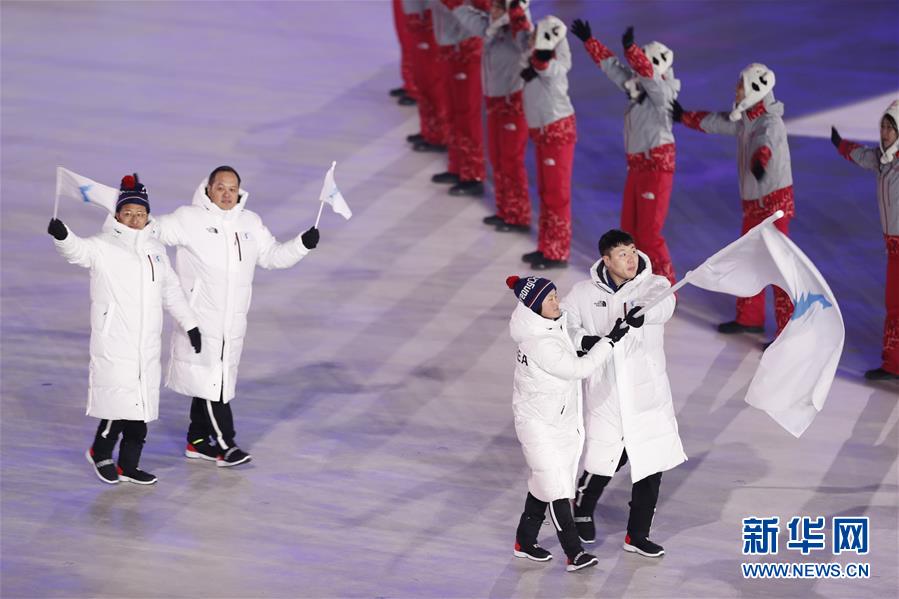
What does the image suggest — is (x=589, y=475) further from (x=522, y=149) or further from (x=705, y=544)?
(x=522, y=149)

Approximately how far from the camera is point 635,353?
6.64m

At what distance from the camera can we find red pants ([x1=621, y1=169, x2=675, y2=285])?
9828 millimetres

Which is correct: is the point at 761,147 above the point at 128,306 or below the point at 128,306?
above

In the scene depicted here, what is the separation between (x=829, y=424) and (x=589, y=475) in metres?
2.11

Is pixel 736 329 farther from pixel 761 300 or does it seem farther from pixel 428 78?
pixel 428 78

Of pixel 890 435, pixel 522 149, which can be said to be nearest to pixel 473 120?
pixel 522 149

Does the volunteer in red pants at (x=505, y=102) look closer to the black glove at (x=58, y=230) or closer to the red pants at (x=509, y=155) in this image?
the red pants at (x=509, y=155)

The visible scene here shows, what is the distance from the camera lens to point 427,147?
1319 cm

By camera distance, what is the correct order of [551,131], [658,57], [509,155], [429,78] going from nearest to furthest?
[658,57]
[551,131]
[509,155]
[429,78]

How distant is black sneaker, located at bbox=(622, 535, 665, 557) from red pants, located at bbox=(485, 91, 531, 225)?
482 cm

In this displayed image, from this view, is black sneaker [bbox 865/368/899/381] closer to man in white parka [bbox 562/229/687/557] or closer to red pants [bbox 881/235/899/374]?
red pants [bbox 881/235/899/374]

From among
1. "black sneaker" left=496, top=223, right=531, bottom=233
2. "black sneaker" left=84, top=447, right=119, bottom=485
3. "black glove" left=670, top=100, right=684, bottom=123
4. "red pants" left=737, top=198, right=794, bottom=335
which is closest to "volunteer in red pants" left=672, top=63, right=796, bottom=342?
"red pants" left=737, top=198, right=794, bottom=335

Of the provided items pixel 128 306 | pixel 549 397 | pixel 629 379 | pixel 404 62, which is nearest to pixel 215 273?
pixel 128 306

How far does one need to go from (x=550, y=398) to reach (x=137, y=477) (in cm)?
240
